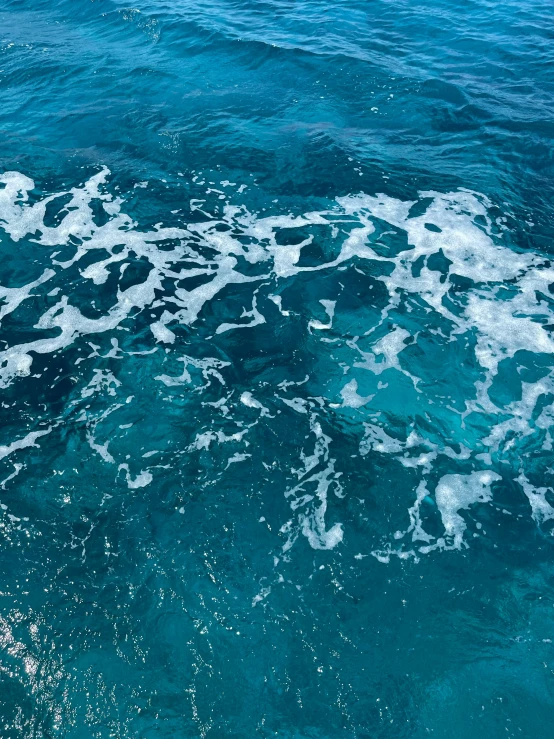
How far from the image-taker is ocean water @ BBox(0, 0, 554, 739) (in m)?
8.29

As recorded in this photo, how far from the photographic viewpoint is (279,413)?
1173cm

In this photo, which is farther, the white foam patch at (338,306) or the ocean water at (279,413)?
the white foam patch at (338,306)

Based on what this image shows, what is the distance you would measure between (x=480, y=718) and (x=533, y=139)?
20050 mm

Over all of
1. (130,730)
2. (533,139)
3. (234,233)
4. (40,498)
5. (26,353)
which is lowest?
(130,730)

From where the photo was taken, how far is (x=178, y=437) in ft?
37.0

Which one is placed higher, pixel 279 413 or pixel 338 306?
pixel 338 306

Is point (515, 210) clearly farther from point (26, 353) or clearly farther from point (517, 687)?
point (26, 353)

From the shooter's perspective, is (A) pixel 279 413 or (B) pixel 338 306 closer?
(A) pixel 279 413

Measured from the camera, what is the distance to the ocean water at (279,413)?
8289mm

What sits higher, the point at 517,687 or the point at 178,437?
the point at 178,437

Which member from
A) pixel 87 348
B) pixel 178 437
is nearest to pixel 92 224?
pixel 87 348

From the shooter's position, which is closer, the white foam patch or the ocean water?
the ocean water

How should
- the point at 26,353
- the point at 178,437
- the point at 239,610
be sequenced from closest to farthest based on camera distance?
the point at 239,610 < the point at 178,437 < the point at 26,353

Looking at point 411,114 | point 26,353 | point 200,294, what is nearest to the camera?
point 26,353
